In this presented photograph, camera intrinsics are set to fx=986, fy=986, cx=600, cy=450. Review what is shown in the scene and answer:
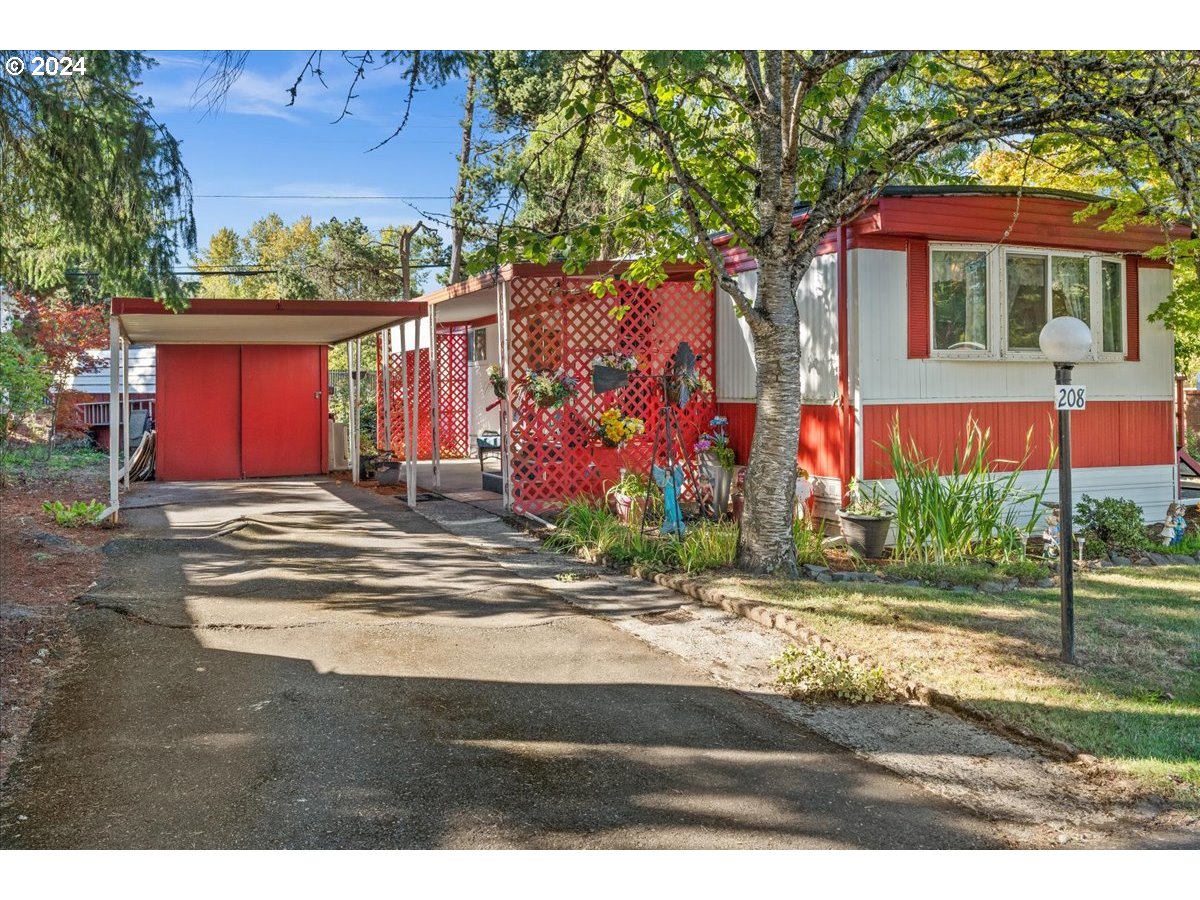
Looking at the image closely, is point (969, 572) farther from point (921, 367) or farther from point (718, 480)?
point (718, 480)

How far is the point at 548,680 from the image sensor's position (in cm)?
466

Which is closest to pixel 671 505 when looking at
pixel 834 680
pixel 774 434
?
pixel 774 434

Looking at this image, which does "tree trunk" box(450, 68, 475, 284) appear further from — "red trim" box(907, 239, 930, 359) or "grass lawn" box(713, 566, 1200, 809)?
"red trim" box(907, 239, 930, 359)

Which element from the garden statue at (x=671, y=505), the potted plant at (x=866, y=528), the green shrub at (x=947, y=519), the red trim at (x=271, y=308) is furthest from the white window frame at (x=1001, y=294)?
the red trim at (x=271, y=308)

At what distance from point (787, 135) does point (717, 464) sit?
3945mm

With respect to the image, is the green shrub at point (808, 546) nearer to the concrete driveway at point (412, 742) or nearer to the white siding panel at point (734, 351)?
the concrete driveway at point (412, 742)

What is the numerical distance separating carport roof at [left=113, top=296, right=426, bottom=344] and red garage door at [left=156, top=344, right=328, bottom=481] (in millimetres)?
639

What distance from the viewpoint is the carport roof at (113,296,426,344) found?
10.1 meters

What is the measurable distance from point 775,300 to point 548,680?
10.6 feet

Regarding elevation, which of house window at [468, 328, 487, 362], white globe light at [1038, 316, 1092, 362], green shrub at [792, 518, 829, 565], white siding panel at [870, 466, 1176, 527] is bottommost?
green shrub at [792, 518, 829, 565]

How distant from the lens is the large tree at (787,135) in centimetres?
593

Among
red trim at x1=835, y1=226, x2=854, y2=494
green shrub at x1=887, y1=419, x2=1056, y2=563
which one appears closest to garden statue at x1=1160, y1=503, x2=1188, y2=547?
green shrub at x1=887, y1=419, x2=1056, y2=563

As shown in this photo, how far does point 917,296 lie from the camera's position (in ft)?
27.6
